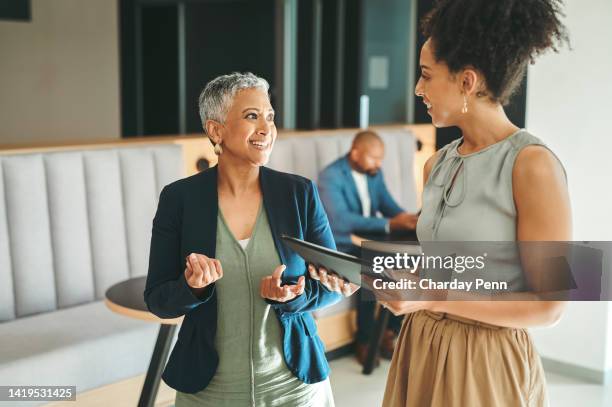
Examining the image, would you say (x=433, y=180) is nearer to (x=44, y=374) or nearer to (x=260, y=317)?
(x=260, y=317)

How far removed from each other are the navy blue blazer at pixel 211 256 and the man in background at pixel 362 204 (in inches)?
88.6

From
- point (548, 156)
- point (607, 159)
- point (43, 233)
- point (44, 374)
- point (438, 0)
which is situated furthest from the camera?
point (607, 159)

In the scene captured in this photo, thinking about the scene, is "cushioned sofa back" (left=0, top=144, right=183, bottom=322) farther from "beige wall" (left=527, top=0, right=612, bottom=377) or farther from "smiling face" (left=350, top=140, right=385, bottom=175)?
"beige wall" (left=527, top=0, right=612, bottom=377)

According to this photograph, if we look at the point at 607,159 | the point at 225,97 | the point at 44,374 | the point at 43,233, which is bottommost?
the point at 44,374

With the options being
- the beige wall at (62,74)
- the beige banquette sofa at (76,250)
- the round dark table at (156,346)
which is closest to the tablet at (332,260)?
the round dark table at (156,346)

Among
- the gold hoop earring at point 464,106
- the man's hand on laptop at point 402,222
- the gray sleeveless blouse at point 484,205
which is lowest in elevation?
the man's hand on laptop at point 402,222

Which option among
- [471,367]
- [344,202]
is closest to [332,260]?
[471,367]

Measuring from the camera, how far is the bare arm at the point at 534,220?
1352mm

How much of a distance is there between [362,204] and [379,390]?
1012 millimetres

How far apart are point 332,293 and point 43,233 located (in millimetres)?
2134

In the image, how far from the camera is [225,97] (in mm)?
1743

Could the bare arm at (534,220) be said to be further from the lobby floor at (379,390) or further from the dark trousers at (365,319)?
the dark trousers at (365,319)

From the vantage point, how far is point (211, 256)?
1.71 m

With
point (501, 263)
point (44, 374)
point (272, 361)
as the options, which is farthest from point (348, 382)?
point (501, 263)
